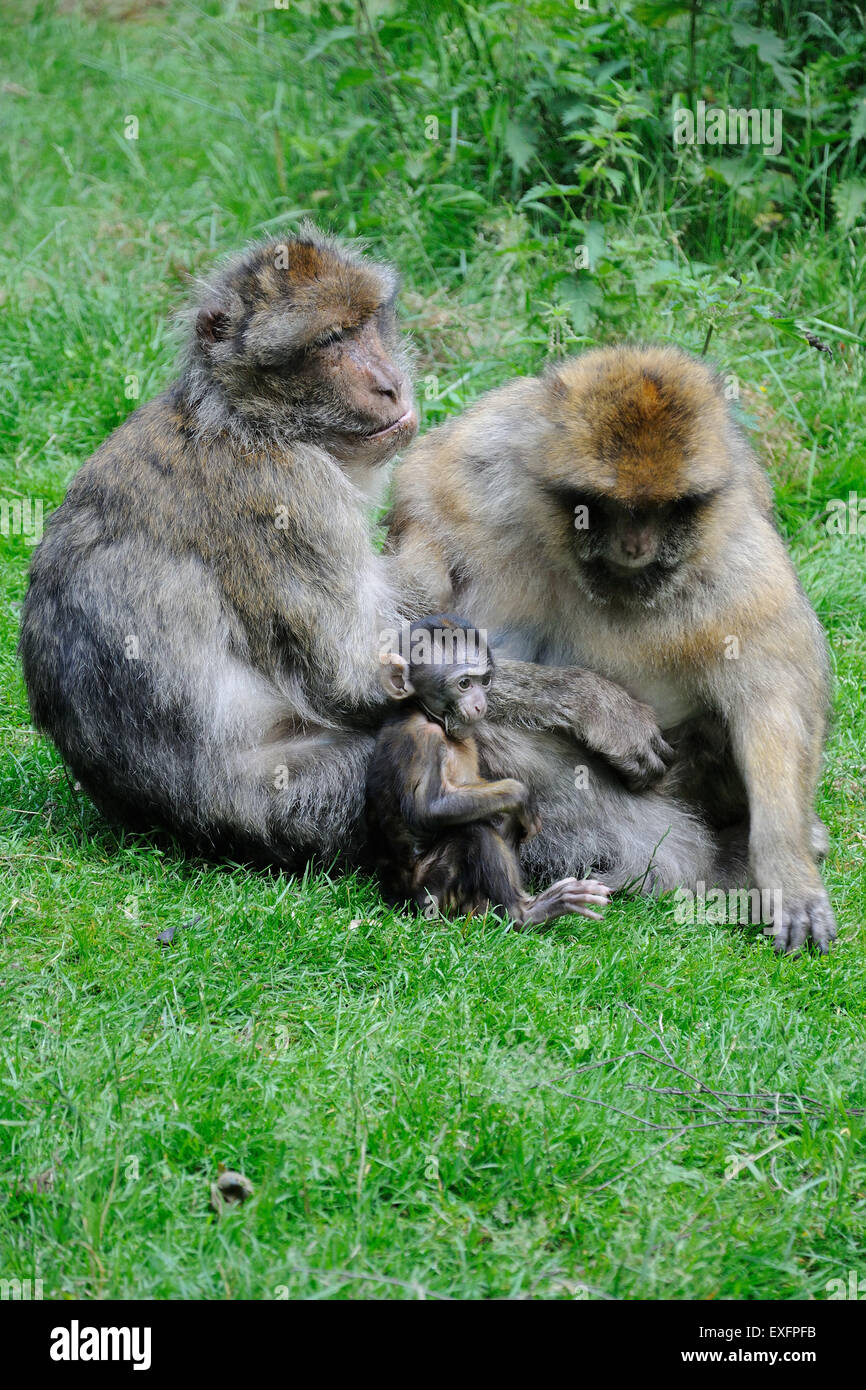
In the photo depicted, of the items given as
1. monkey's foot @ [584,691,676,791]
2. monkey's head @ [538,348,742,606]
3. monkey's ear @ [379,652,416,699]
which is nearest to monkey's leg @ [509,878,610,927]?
monkey's foot @ [584,691,676,791]

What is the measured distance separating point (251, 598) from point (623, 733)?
139cm

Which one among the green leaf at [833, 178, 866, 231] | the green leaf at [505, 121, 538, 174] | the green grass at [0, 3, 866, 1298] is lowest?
the green grass at [0, 3, 866, 1298]

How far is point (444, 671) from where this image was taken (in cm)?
516

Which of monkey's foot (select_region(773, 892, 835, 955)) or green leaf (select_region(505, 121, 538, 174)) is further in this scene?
green leaf (select_region(505, 121, 538, 174))

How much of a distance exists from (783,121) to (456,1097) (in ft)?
23.6

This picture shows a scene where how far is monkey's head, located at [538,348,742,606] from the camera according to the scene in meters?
4.91

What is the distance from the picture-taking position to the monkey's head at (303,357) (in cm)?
530

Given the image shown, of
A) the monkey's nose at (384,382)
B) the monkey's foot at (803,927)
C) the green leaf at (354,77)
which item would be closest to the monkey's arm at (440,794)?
the monkey's foot at (803,927)

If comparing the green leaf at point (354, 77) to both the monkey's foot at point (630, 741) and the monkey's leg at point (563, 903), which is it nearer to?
the monkey's foot at point (630, 741)

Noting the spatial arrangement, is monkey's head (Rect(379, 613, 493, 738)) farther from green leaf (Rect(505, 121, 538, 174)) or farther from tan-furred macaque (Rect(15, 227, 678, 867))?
green leaf (Rect(505, 121, 538, 174))

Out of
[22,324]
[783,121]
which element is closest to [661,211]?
[783,121]

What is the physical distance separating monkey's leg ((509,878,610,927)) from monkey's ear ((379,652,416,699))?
83cm

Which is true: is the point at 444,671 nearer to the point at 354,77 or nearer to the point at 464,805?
the point at 464,805

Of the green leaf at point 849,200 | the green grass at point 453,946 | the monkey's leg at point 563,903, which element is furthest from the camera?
the green leaf at point 849,200
